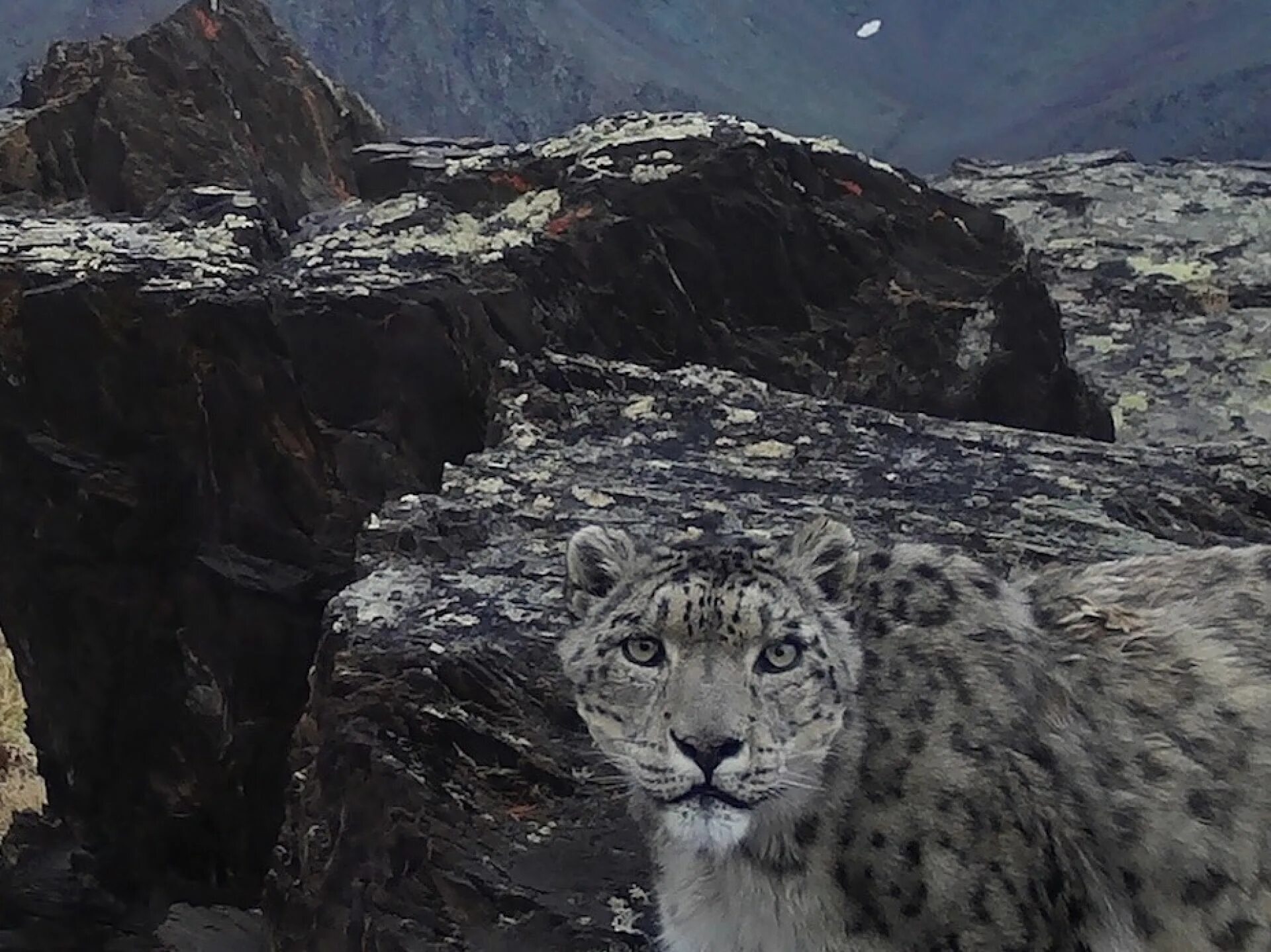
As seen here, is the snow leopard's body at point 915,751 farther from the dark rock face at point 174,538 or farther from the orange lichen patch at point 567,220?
the orange lichen patch at point 567,220

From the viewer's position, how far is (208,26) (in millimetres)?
14445

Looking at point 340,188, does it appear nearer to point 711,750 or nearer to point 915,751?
point 915,751

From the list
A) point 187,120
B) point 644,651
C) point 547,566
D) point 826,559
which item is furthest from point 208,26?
point 644,651

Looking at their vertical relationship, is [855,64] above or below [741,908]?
above

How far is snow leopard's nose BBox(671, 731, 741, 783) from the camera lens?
4344 millimetres

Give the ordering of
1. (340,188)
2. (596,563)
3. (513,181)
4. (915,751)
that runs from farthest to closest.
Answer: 1. (340,188)
2. (513,181)
3. (596,563)
4. (915,751)

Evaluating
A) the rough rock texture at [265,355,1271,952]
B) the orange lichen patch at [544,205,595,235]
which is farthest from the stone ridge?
the rough rock texture at [265,355,1271,952]

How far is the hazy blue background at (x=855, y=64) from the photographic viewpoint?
13258mm

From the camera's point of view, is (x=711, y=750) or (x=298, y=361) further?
(x=298, y=361)

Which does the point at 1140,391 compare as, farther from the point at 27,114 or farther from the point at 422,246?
the point at 27,114

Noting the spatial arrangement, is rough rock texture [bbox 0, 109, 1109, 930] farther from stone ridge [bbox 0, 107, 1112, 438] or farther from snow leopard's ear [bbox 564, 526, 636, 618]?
snow leopard's ear [bbox 564, 526, 636, 618]

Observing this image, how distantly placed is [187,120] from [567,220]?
5.18 m

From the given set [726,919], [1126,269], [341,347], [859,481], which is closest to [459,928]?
[726,919]

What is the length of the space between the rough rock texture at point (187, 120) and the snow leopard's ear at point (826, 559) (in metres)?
8.80
